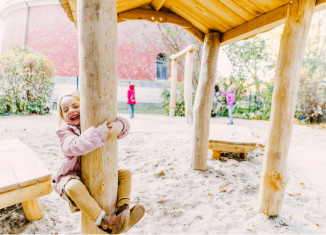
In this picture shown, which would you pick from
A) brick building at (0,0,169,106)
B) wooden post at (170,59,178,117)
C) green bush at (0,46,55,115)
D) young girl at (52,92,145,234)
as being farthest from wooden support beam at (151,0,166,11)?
brick building at (0,0,169,106)

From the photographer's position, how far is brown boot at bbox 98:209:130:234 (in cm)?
149

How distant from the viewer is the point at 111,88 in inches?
57.8

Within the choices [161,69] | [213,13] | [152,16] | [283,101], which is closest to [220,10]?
[213,13]

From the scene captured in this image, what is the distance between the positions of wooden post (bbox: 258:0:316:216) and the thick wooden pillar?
1.74 meters

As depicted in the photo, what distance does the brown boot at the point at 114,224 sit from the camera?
1.49 metres

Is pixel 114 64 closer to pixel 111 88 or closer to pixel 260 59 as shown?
pixel 111 88

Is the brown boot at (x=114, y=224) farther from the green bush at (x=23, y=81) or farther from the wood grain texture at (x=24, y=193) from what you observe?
the green bush at (x=23, y=81)

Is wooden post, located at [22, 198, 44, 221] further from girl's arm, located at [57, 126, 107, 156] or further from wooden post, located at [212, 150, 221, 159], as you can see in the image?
wooden post, located at [212, 150, 221, 159]

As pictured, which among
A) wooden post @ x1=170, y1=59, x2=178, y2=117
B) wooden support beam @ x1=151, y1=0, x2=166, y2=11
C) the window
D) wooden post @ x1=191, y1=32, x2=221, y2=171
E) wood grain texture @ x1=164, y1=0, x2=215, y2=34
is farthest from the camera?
the window

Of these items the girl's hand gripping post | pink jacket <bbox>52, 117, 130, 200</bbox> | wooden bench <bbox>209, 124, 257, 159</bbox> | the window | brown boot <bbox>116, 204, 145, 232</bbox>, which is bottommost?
brown boot <bbox>116, 204, 145, 232</bbox>

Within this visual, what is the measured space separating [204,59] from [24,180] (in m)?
2.90

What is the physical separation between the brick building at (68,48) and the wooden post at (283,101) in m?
12.1

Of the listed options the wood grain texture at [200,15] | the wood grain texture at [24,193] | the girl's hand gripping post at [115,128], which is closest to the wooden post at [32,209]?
the wood grain texture at [24,193]

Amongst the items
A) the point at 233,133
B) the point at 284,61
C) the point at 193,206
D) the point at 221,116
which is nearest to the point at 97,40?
the point at 284,61
